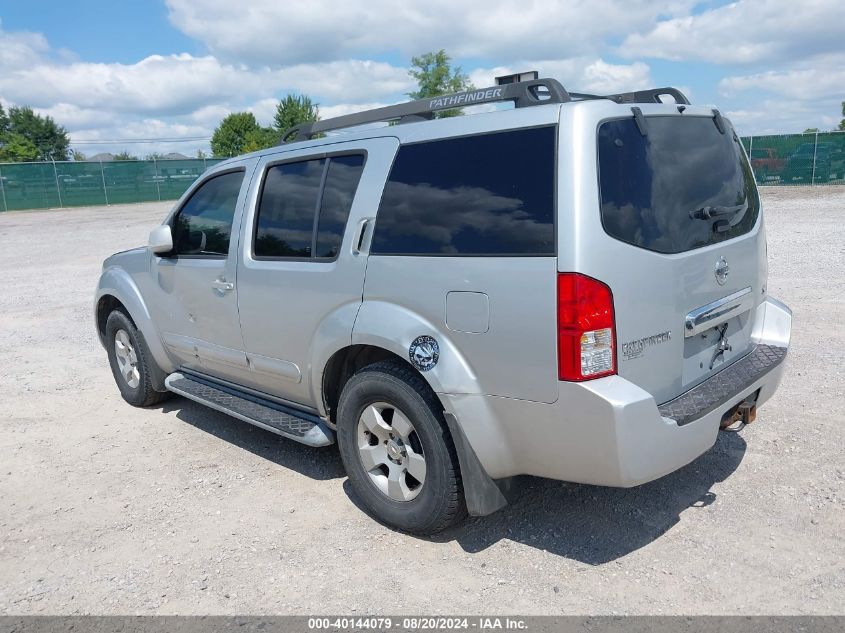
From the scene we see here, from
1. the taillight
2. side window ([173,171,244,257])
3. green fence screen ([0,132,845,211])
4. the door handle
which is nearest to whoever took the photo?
the taillight

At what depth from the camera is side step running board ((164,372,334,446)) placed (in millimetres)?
4051

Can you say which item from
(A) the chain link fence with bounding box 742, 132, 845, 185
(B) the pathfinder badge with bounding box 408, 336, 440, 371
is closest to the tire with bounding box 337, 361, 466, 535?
(B) the pathfinder badge with bounding box 408, 336, 440, 371

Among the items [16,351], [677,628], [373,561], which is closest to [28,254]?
[16,351]

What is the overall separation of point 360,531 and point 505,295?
5.20ft

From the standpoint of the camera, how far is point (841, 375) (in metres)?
5.52

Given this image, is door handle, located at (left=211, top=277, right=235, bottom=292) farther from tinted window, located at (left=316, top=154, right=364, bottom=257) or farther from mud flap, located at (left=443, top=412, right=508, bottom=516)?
mud flap, located at (left=443, top=412, right=508, bottom=516)

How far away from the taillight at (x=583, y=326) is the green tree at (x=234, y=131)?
78.4 metres

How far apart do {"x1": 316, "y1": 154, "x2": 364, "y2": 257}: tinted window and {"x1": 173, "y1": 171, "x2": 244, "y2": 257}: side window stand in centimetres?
94

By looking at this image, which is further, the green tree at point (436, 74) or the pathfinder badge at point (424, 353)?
the green tree at point (436, 74)

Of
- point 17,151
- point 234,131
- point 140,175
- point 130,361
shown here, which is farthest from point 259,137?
point 130,361

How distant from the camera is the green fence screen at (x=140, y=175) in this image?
27.2m

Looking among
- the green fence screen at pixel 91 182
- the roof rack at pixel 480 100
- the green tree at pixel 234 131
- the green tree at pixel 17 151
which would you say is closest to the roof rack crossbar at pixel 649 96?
the roof rack at pixel 480 100

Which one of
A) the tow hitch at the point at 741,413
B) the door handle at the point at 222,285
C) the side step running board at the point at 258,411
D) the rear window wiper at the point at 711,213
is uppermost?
the rear window wiper at the point at 711,213

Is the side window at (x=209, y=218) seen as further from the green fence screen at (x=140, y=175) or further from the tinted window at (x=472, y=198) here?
the green fence screen at (x=140, y=175)
